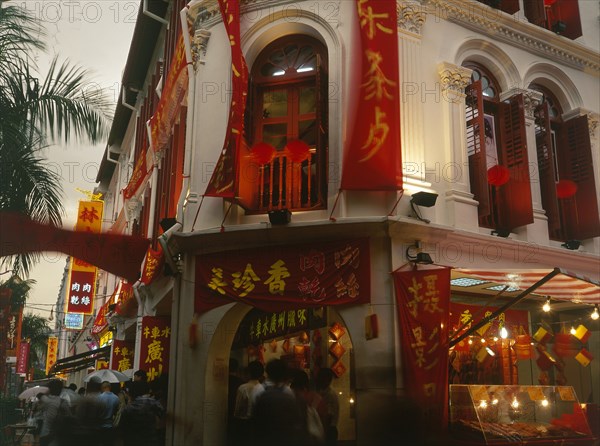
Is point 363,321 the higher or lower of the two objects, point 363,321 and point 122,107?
the lower

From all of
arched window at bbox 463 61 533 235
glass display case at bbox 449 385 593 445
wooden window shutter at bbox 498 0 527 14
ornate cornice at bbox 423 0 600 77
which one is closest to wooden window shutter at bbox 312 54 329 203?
ornate cornice at bbox 423 0 600 77

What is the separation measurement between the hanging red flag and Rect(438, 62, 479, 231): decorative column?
24.0ft

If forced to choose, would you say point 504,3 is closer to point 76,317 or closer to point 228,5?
point 228,5

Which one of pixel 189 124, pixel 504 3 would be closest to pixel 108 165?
pixel 189 124

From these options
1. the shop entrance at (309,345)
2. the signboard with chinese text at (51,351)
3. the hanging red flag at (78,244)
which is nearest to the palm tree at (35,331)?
the signboard with chinese text at (51,351)

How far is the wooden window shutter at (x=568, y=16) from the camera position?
1428 cm

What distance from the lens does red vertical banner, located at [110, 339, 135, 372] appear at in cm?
2038

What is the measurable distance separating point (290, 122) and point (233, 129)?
1.40 meters

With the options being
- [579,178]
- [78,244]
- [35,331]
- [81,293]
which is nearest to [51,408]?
[78,244]

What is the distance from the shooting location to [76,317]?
39.0 meters

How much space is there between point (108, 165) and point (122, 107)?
7.52m

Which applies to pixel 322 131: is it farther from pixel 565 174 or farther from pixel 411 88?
pixel 565 174

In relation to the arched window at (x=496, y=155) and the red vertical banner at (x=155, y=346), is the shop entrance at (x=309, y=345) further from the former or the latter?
the arched window at (x=496, y=155)

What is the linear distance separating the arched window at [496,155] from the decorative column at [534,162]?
0.42 m
